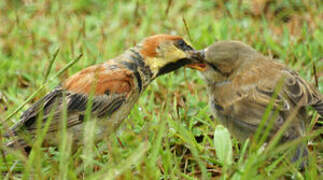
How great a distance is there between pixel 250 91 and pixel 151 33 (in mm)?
2760

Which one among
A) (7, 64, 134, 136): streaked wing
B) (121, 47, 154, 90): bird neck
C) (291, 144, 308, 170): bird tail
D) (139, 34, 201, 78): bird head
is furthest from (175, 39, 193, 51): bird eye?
(291, 144, 308, 170): bird tail

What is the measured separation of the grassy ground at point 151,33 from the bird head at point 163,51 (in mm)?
277

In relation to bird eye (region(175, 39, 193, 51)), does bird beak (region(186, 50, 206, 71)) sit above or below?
below

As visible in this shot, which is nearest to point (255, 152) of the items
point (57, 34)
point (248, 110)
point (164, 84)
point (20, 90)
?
point (248, 110)

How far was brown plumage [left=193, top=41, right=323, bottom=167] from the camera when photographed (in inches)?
132

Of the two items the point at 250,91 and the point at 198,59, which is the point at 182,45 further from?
the point at 250,91

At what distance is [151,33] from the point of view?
611 cm

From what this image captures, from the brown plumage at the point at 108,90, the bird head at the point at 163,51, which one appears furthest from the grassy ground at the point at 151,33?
the bird head at the point at 163,51

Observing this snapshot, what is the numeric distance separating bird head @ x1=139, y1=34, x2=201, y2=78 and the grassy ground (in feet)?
0.91

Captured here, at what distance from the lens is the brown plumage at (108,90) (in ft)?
12.5

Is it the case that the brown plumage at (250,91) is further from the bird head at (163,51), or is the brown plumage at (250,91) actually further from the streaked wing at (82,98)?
the streaked wing at (82,98)

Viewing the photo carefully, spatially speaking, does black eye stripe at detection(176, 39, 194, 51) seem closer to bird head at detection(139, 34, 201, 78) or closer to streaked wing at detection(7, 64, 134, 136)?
bird head at detection(139, 34, 201, 78)

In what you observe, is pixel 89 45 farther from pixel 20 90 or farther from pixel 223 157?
pixel 223 157

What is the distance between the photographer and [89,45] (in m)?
5.88
